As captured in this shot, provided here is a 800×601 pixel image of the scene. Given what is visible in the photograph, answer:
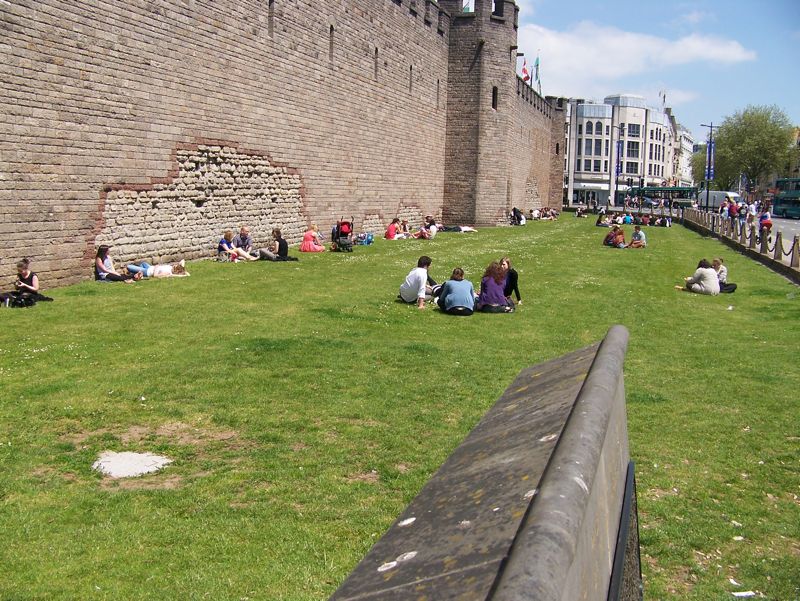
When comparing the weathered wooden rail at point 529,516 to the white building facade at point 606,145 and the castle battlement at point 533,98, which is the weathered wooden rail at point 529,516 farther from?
the white building facade at point 606,145

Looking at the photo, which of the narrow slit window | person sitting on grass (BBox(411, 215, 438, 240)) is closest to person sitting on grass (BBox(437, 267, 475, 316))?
the narrow slit window

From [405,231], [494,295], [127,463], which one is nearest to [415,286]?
[494,295]

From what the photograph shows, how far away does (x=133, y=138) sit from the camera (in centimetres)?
1631

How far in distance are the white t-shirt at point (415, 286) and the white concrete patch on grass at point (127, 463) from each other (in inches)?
310

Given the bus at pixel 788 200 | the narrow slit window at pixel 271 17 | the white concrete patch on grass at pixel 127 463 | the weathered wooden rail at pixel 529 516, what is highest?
the narrow slit window at pixel 271 17

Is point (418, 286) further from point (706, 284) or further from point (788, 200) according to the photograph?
point (788, 200)

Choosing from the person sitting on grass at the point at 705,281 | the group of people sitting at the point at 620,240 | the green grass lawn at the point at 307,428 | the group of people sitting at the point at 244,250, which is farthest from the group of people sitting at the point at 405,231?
the green grass lawn at the point at 307,428

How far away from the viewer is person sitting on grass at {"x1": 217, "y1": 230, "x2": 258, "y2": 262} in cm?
1952

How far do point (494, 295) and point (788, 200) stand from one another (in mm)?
61383

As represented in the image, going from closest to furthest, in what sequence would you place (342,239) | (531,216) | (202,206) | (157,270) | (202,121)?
(157,270)
(202,121)
(202,206)
(342,239)
(531,216)

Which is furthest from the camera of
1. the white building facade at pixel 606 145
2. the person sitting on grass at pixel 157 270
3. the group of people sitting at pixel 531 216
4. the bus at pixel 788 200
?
the white building facade at pixel 606 145

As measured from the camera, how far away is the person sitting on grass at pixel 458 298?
13.1 m

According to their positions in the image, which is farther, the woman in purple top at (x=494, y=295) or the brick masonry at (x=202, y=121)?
the brick masonry at (x=202, y=121)

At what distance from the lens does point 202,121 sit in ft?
61.8
